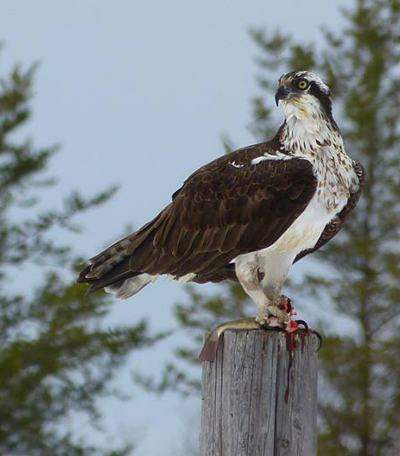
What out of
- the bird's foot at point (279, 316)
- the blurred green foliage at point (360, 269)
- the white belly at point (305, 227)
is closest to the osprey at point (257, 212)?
the white belly at point (305, 227)

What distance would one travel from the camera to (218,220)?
7.73 m

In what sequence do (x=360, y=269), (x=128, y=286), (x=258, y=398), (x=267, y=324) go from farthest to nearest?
(x=360, y=269), (x=128, y=286), (x=267, y=324), (x=258, y=398)

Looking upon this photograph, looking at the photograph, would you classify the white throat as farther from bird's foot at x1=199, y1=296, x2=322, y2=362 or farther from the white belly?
bird's foot at x1=199, y1=296, x2=322, y2=362

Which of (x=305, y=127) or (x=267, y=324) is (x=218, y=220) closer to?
(x=305, y=127)

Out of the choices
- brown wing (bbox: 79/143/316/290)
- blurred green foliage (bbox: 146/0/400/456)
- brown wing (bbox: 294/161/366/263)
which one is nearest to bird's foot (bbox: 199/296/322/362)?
brown wing (bbox: 79/143/316/290)

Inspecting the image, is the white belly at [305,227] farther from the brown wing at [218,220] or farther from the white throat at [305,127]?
the white throat at [305,127]

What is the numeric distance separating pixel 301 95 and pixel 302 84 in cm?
7

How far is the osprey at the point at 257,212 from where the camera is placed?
7.48m

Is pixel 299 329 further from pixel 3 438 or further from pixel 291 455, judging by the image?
pixel 3 438

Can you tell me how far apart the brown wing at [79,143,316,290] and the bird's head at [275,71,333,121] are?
0.95ft

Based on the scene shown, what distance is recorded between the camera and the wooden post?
600cm

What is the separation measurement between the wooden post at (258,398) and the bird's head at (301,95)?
1870mm

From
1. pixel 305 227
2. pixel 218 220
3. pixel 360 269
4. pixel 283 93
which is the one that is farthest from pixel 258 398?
pixel 360 269

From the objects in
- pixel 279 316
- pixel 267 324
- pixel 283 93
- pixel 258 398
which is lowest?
pixel 258 398
